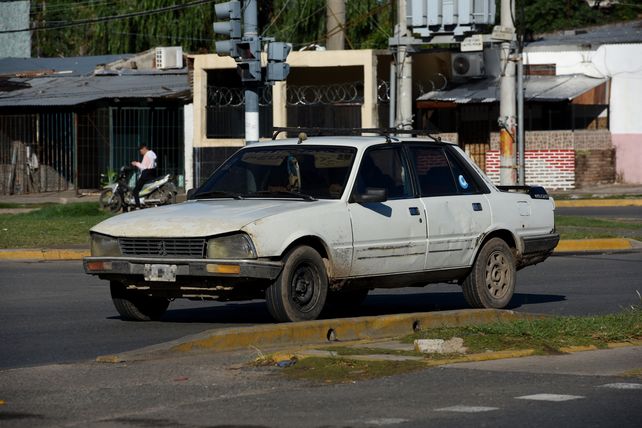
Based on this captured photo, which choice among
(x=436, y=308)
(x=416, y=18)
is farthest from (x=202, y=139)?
(x=436, y=308)

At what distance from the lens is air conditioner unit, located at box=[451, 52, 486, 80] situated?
132 feet

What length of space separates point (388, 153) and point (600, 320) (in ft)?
8.83

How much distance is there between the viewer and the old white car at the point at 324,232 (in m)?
10.9

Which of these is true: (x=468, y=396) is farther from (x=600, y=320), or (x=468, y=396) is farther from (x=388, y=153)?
(x=388, y=153)

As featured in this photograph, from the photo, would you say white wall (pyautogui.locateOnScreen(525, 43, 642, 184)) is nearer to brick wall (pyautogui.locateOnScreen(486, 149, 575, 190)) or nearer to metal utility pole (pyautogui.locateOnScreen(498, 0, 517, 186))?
brick wall (pyautogui.locateOnScreen(486, 149, 575, 190))

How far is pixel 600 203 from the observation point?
33.6 m

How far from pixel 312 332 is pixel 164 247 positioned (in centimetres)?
156

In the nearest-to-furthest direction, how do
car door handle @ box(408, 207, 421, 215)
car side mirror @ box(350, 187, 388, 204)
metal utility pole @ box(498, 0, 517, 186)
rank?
car side mirror @ box(350, 187, 388, 204)
car door handle @ box(408, 207, 421, 215)
metal utility pole @ box(498, 0, 517, 186)

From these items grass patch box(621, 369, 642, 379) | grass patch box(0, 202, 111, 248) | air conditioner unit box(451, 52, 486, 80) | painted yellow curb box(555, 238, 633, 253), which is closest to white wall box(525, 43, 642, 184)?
air conditioner unit box(451, 52, 486, 80)

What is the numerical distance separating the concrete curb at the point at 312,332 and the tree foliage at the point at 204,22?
3145 centimetres

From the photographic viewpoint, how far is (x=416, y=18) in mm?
31719

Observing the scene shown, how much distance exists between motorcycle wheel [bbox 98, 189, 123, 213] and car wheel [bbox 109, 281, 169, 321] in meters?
18.5

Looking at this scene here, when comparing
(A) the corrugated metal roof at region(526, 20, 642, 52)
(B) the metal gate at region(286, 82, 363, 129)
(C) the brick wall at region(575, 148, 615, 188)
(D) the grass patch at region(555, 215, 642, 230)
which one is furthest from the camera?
(A) the corrugated metal roof at region(526, 20, 642, 52)

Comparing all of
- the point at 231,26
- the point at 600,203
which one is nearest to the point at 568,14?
the point at 600,203
